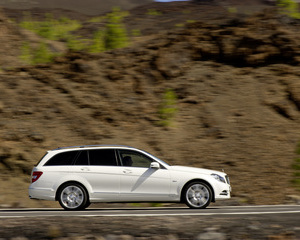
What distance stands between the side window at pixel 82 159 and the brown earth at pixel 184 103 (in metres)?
5.92

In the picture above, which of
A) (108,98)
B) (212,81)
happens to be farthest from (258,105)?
(108,98)

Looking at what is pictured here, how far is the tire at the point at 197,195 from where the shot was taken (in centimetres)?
1273

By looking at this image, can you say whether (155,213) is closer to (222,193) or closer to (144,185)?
(144,185)

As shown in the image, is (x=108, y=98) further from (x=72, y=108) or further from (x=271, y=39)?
(x=271, y=39)

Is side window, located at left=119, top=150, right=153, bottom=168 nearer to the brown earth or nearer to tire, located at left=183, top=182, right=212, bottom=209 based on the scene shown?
tire, located at left=183, top=182, right=212, bottom=209

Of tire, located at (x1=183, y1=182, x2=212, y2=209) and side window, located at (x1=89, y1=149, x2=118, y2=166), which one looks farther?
side window, located at (x1=89, y1=149, x2=118, y2=166)

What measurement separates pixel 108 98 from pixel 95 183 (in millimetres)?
16528

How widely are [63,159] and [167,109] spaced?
14427mm

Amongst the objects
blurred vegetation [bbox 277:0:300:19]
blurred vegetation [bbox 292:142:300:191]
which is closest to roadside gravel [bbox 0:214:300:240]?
blurred vegetation [bbox 292:142:300:191]

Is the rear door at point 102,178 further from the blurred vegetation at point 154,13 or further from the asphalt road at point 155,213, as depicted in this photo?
the blurred vegetation at point 154,13

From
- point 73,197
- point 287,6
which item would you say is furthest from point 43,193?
point 287,6

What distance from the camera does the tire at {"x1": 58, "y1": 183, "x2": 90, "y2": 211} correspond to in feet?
41.9

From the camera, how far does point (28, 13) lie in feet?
289

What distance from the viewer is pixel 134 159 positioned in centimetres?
1297
